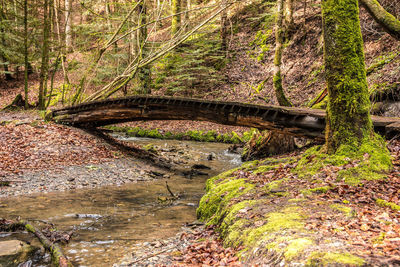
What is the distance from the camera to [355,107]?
5723 mm

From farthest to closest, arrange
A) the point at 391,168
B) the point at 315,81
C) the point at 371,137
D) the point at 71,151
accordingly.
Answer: the point at 315,81 < the point at 71,151 < the point at 371,137 < the point at 391,168

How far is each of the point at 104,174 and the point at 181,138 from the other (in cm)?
902

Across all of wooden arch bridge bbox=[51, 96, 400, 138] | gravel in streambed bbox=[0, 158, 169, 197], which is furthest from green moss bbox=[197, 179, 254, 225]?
gravel in streambed bbox=[0, 158, 169, 197]

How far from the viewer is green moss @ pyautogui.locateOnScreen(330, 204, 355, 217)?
12.6ft

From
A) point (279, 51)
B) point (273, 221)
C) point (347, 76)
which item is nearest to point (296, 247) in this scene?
point (273, 221)

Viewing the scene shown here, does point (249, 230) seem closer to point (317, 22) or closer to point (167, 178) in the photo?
point (167, 178)

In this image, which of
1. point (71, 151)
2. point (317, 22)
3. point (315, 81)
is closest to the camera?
point (71, 151)

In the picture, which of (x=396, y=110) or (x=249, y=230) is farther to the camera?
(x=396, y=110)

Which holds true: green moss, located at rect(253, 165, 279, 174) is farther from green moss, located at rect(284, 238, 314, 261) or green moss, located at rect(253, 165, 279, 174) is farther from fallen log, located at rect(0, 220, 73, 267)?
fallen log, located at rect(0, 220, 73, 267)

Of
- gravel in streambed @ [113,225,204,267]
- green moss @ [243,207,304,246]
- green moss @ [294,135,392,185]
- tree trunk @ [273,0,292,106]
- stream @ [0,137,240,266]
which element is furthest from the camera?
tree trunk @ [273,0,292,106]

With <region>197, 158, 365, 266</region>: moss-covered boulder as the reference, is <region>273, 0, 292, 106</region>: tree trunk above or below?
above

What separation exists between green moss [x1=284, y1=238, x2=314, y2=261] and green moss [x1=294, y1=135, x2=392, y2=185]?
2445 millimetres

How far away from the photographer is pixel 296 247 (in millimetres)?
2939

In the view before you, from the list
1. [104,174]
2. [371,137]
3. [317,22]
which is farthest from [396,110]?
[317,22]
